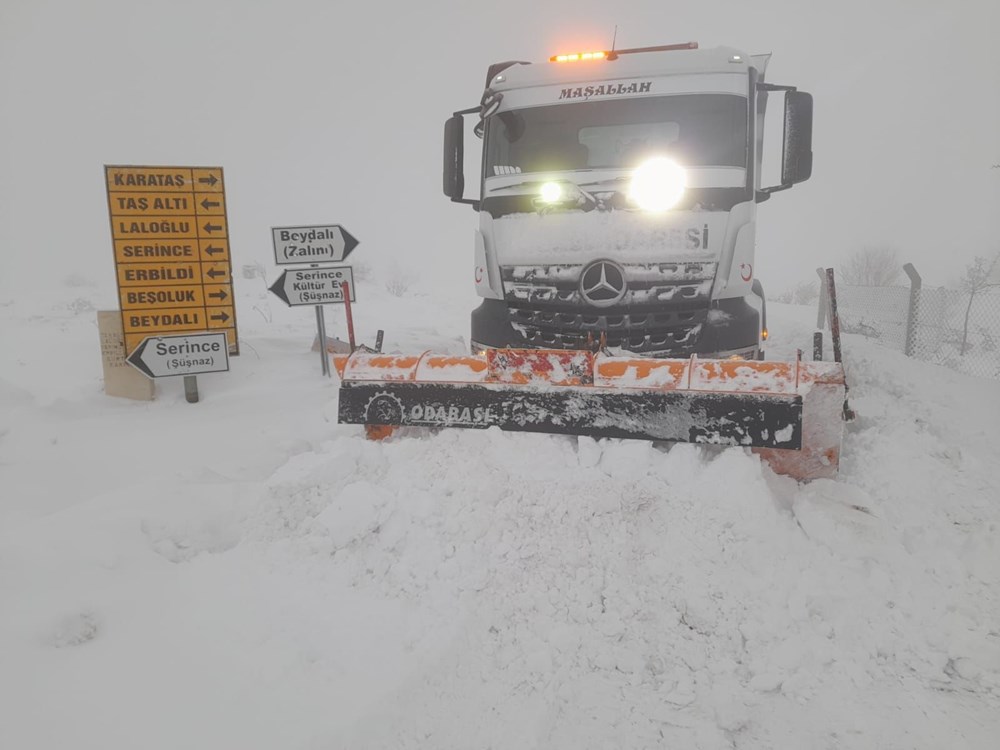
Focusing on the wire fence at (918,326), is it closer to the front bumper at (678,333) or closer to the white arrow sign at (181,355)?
the front bumper at (678,333)

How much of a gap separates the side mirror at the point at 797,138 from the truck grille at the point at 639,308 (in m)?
1.17

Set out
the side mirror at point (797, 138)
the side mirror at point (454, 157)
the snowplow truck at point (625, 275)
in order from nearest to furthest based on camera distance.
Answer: the snowplow truck at point (625, 275) < the side mirror at point (797, 138) < the side mirror at point (454, 157)

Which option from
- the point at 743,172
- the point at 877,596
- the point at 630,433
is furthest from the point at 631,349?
the point at 877,596

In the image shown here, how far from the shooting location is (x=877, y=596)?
227cm

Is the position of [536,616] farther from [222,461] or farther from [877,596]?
[222,461]

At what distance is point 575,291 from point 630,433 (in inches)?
57.3

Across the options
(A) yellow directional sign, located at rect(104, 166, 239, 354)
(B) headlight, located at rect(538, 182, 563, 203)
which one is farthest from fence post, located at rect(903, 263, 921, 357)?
(A) yellow directional sign, located at rect(104, 166, 239, 354)

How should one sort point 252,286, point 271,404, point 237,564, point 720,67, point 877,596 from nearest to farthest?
point 877,596 → point 237,564 → point 720,67 → point 271,404 → point 252,286

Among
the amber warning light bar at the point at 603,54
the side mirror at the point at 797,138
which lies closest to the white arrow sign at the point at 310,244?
Result: the amber warning light bar at the point at 603,54

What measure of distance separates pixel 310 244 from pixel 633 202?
13.2ft

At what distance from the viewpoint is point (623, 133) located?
4.47 meters

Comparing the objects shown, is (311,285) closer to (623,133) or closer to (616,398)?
(623,133)

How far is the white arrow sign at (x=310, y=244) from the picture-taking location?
21.0 ft

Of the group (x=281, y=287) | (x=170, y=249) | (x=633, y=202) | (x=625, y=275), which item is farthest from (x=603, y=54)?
(x=170, y=249)
